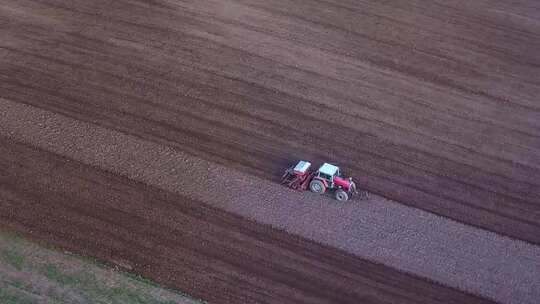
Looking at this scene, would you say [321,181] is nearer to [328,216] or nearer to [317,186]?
[317,186]

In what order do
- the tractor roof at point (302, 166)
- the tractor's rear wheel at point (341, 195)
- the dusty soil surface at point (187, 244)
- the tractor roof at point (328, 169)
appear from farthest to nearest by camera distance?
1. the tractor roof at point (302, 166)
2. the tractor roof at point (328, 169)
3. the tractor's rear wheel at point (341, 195)
4. the dusty soil surface at point (187, 244)

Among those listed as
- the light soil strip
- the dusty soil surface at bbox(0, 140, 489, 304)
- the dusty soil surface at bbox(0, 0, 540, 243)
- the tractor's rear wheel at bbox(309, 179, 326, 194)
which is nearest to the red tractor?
the tractor's rear wheel at bbox(309, 179, 326, 194)

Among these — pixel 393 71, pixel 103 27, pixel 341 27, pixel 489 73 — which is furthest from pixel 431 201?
pixel 103 27

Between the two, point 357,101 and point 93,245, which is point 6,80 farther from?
point 357,101

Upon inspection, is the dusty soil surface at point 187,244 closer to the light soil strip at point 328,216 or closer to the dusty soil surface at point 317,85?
the light soil strip at point 328,216

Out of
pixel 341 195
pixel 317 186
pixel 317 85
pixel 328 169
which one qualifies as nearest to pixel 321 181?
pixel 317 186

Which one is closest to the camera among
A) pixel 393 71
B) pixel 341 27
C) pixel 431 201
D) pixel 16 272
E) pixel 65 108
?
pixel 16 272

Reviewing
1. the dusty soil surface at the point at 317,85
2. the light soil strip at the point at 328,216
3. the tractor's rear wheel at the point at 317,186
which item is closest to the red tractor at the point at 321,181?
the tractor's rear wheel at the point at 317,186

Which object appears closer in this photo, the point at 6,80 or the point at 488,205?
the point at 488,205
